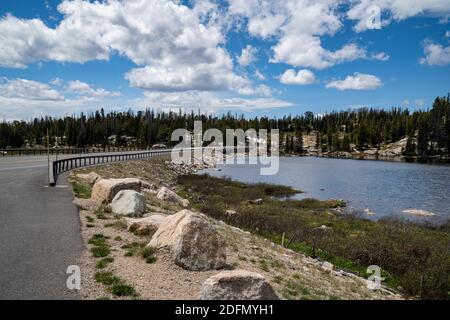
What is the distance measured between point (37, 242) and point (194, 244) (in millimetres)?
5424

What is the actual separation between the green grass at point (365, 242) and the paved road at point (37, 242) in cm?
621

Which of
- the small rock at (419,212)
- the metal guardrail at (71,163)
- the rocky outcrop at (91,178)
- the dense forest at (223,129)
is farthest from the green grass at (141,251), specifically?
the dense forest at (223,129)

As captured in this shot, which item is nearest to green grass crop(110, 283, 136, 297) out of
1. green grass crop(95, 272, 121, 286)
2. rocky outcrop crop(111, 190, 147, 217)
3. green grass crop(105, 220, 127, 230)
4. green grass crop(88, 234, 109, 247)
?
green grass crop(95, 272, 121, 286)

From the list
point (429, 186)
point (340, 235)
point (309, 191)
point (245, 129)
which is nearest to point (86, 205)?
point (340, 235)

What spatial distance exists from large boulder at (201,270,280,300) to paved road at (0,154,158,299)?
307 cm

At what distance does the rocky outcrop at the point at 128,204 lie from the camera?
16.2 m

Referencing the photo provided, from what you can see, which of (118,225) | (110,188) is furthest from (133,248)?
(110,188)

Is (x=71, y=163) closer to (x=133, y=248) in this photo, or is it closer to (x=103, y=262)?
(x=133, y=248)

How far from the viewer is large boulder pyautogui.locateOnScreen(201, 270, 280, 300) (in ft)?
24.2

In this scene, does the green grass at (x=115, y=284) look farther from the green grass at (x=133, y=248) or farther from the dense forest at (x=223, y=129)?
the dense forest at (x=223, y=129)

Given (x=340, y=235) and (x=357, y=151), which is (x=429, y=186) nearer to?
(x=340, y=235)

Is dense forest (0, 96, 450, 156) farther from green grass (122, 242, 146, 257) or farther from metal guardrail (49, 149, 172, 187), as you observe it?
green grass (122, 242, 146, 257)

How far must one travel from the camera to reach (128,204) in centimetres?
1653

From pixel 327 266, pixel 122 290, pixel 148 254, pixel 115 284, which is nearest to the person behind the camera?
pixel 122 290
